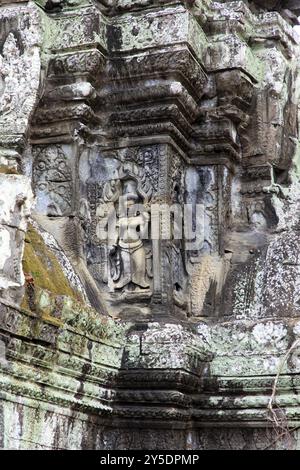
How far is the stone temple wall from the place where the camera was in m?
8.16

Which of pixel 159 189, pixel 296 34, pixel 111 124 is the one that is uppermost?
pixel 296 34

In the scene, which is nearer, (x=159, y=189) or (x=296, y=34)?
(x=159, y=189)

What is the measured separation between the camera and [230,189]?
9.45 metres

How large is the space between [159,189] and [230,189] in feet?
2.88

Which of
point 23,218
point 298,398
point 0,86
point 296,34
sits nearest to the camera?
point 23,218

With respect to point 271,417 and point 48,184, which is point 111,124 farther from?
point 271,417

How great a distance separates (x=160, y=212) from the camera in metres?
8.76

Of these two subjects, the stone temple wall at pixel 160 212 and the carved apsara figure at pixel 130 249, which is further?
the carved apsara figure at pixel 130 249

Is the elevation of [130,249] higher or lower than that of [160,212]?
lower

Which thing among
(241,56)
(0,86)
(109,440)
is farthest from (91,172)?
(109,440)

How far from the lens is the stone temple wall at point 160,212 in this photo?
8.16 metres

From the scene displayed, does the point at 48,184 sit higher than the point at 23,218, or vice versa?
the point at 48,184

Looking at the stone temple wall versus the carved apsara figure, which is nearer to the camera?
the stone temple wall

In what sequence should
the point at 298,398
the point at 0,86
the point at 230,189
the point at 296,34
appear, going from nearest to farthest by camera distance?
the point at 298,398, the point at 0,86, the point at 230,189, the point at 296,34
